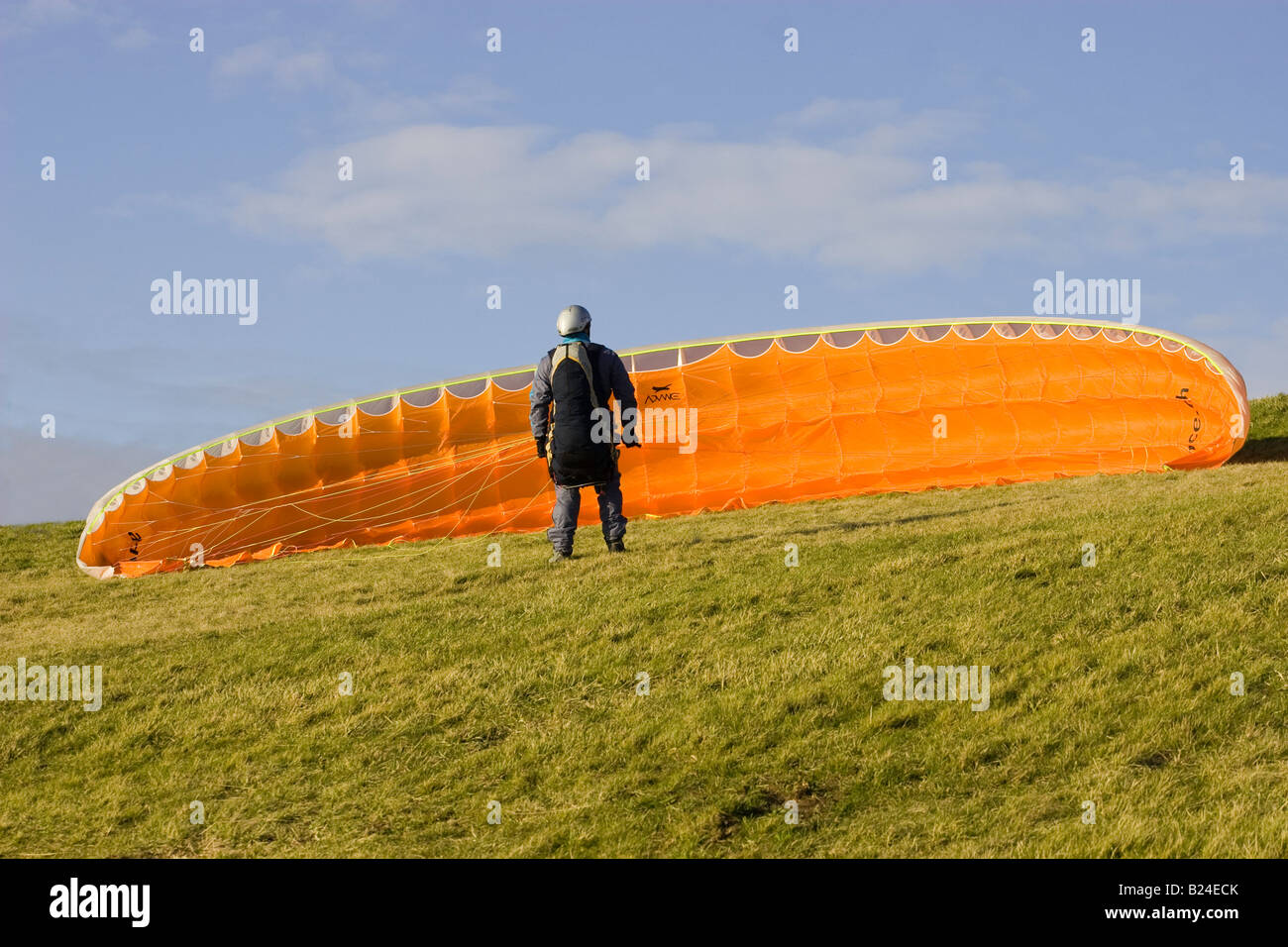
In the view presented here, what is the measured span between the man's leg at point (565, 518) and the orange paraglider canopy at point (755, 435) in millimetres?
7509

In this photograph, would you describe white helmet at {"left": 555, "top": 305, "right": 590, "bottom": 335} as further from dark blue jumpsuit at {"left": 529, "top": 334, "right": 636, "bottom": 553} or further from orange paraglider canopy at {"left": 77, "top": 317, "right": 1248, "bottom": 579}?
orange paraglider canopy at {"left": 77, "top": 317, "right": 1248, "bottom": 579}

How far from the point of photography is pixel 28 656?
1373cm

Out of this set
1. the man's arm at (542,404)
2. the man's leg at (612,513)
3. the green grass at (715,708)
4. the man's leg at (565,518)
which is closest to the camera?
the green grass at (715,708)

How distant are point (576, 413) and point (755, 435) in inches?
360

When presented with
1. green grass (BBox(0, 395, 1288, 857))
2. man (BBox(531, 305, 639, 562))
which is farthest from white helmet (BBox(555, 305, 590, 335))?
green grass (BBox(0, 395, 1288, 857))

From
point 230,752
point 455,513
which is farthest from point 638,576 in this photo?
point 455,513

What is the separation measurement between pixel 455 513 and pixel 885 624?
474 inches

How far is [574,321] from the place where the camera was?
14.8m

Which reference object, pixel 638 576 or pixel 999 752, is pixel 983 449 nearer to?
pixel 638 576
